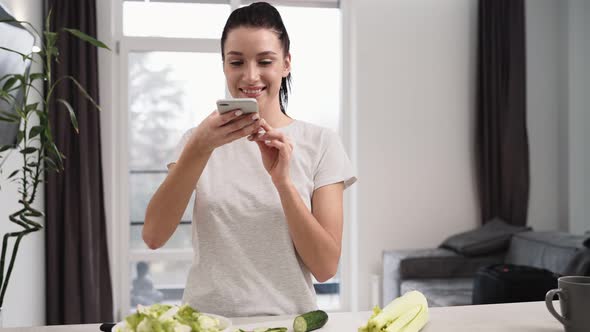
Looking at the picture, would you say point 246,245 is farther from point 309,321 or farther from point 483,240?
point 483,240

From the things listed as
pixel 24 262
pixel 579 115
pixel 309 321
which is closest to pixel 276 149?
pixel 309 321

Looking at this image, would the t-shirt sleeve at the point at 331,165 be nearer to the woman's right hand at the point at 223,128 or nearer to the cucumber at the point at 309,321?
the woman's right hand at the point at 223,128

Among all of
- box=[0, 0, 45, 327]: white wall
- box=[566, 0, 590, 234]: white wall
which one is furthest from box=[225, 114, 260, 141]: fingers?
box=[566, 0, 590, 234]: white wall

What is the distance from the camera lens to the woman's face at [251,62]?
4.47 feet

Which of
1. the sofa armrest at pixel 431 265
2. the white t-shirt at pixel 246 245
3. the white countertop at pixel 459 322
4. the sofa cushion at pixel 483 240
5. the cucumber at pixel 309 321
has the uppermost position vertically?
the white t-shirt at pixel 246 245

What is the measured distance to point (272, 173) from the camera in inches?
51.3

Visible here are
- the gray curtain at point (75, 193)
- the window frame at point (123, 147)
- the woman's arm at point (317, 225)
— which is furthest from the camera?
the window frame at point (123, 147)

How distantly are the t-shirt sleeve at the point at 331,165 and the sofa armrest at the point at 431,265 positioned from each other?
8.84 feet

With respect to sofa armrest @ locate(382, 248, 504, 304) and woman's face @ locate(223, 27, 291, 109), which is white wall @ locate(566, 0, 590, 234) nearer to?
sofa armrest @ locate(382, 248, 504, 304)

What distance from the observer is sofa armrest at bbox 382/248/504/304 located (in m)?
4.01

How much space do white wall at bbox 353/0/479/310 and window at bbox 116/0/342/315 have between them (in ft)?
3.69

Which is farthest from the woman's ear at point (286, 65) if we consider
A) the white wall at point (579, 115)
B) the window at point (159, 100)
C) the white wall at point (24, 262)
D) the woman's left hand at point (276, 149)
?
the white wall at point (579, 115)

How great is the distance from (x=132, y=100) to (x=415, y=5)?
2.26 metres

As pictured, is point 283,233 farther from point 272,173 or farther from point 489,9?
point 489,9
